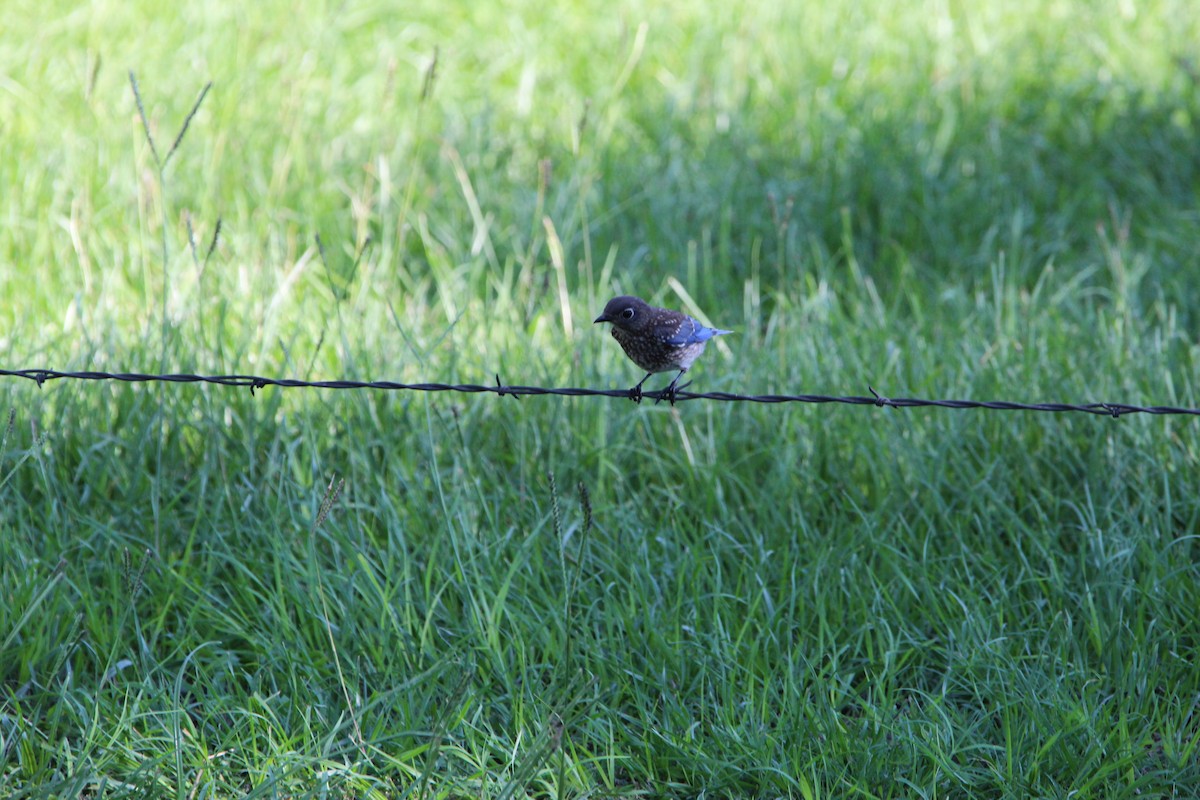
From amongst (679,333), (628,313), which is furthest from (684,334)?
(628,313)

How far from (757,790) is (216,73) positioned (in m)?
4.82

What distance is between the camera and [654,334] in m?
3.01

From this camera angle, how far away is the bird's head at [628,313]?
120 inches

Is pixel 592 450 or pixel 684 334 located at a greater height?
pixel 684 334

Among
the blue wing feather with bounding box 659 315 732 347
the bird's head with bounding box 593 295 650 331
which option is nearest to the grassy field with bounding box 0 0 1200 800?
the bird's head with bounding box 593 295 650 331

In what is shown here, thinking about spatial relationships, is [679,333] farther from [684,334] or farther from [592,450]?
[592,450]

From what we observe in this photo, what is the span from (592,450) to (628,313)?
68 cm

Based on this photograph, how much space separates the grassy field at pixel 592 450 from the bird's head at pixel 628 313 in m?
0.37

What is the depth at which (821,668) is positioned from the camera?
292cm

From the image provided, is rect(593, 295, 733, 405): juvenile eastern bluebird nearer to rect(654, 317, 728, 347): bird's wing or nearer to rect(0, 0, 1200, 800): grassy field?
rect(654, 317, 728, 347): bird's wing

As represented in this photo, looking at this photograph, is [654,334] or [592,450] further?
[592,450]

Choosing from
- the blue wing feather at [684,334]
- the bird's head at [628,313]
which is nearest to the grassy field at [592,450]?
the bird's head at [628,313]

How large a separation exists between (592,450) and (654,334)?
72 cm

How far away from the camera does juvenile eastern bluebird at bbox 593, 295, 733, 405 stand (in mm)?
3002
